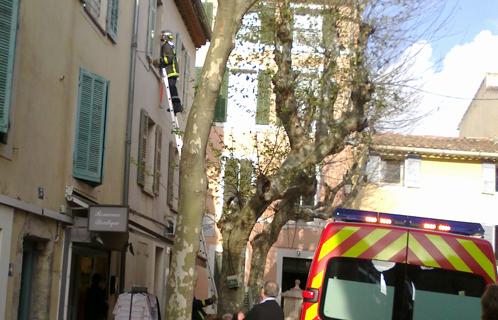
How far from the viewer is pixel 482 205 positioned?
29.3 m

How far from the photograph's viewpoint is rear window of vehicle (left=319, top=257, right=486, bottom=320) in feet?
23.6

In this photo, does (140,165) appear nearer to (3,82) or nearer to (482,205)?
(3,82)

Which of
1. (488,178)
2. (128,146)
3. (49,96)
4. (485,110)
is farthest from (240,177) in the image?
(485,110)

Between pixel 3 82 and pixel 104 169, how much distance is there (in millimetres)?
5093

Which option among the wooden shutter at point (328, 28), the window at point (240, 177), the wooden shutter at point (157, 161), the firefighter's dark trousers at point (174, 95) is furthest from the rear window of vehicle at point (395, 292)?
the firefighter's dark trousers at point (174, 95)

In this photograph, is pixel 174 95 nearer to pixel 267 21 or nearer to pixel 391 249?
pixel 267 21

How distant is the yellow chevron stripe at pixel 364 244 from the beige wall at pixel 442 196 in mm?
21526

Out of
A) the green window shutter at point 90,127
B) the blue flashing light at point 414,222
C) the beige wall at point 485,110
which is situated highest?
the beige wall at point 485,110

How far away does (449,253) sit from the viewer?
7.33m

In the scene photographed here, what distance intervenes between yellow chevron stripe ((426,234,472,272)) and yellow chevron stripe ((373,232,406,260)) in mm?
258

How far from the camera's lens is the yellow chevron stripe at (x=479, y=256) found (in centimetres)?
722

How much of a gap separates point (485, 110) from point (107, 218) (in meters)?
28.1

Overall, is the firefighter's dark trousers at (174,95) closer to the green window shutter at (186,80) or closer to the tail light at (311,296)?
the green window shutter at (186,80)

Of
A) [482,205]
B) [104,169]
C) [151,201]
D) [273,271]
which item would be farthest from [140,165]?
[482,205]
